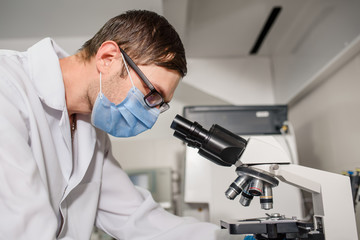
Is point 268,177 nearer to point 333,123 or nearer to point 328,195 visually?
point 328,195

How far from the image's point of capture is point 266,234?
71 centimetres

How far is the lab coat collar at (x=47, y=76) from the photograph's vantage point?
34.4 inches

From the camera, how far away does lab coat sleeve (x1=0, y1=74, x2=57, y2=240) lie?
61 cm

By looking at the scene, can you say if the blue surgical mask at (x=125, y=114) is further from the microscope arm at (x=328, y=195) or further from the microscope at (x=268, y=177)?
the microscope arm at (x=328, y=195)

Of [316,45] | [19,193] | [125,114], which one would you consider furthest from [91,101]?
[316,45]

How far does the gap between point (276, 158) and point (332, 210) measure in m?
0.20

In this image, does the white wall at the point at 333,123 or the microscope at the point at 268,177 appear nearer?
the microscope at the point at 268,177

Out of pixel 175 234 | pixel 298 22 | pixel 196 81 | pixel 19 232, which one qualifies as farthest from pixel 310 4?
pixel 19 232

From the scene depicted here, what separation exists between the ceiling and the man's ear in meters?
0.60

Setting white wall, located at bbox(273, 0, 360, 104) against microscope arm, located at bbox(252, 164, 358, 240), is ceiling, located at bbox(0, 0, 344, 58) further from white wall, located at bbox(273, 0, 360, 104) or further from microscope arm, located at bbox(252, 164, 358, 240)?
microscope arm, located at bbox(252, 164, 358, 240)

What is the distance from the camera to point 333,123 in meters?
1.64

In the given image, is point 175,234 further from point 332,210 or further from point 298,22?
point 298,22

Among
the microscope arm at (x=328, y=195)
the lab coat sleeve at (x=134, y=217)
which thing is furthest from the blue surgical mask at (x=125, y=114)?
the microscope arm at (x=328, y=195)

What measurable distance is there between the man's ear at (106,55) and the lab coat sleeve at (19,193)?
13.0 inches
